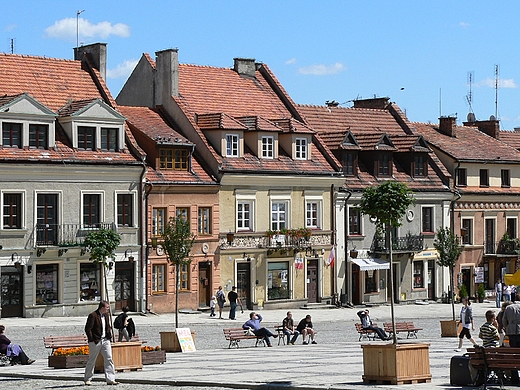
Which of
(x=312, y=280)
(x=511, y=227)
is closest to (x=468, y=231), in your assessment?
(x=511, y=227)

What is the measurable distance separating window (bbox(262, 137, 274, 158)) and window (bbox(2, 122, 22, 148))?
14.1 meters

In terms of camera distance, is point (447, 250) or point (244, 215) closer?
point (244, 215)

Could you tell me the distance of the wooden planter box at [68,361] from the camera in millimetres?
30766

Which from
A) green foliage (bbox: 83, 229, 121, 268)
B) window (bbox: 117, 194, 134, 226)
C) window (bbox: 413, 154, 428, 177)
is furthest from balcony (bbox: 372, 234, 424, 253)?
green foliage (bbox: 83, 229, 121, 268)

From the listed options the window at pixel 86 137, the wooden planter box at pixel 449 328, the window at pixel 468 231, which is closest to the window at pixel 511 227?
the window at pixel 468 231

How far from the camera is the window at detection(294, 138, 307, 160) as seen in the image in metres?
59.9

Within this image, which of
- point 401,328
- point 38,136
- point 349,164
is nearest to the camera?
point 401,328

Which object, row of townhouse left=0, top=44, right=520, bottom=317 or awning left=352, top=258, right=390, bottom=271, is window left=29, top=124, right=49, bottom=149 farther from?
awning left=352, top=258, right=390, bottom=271

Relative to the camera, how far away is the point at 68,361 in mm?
30781

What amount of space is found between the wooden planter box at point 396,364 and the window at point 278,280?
3354 cm

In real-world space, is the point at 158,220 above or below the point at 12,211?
below

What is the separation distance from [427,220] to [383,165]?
447cm

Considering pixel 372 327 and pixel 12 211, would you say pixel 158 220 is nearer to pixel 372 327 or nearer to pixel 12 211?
pixel 12 211

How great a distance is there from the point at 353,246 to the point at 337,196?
2.91 metres
